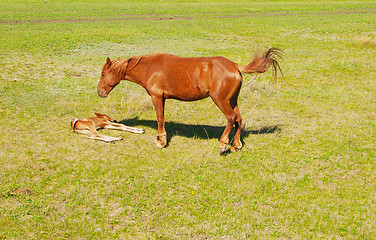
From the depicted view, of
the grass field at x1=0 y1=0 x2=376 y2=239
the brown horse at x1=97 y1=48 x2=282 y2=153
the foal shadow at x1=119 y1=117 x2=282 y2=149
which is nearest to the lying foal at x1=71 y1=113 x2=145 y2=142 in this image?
the grass field at x1=0 y1=0 x2=376 y2=239

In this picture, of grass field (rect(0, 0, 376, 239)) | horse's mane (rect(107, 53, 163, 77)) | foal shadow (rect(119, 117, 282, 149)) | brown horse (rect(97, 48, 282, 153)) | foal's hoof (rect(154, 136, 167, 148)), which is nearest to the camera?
grass field (rect(0, 0, 376, 239))

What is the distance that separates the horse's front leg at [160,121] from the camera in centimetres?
860

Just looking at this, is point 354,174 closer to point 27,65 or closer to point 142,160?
point 142,160

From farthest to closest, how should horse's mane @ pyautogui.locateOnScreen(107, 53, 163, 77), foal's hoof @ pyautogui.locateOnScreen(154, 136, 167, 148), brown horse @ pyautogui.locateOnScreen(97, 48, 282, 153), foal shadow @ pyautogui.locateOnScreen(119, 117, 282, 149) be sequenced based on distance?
foal shadow @ pyautogui.locateOnScreen(119, 117, 282, 149) → horse's mane @ pyautogui.locateOnScreen(107, 53, 163, 77) → foal's hoof @ pyautogui.locateOnScreen(154, 136, 167, 148) → brown horse @ pyautogui.locateOnScreen(97, 48, 282, 153)

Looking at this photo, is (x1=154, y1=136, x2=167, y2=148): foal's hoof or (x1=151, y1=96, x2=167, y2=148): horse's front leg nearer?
(x1=151, y1=96, x2=167, y2=148): horse's front leg

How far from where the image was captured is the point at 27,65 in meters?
15.7

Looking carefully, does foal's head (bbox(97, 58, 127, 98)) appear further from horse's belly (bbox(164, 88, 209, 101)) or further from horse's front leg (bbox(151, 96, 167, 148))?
horse's belly (bbox(164, 88, 209, 101))

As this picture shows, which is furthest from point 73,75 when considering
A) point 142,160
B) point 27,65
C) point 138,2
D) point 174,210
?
point 138,2

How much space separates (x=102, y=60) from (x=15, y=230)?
12.4m

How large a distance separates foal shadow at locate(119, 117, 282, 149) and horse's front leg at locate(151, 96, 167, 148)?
440mm

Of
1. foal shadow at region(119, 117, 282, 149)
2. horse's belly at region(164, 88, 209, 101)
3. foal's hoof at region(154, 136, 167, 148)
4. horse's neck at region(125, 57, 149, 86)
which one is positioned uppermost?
horse's neck at region(125, 57, 149, 86)

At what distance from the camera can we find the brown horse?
316 inches

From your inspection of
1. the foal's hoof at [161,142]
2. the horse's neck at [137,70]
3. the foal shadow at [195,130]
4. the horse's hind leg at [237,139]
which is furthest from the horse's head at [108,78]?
the horse's hind leg at [237,139]

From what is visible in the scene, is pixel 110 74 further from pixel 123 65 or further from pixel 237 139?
pixel 237 139
